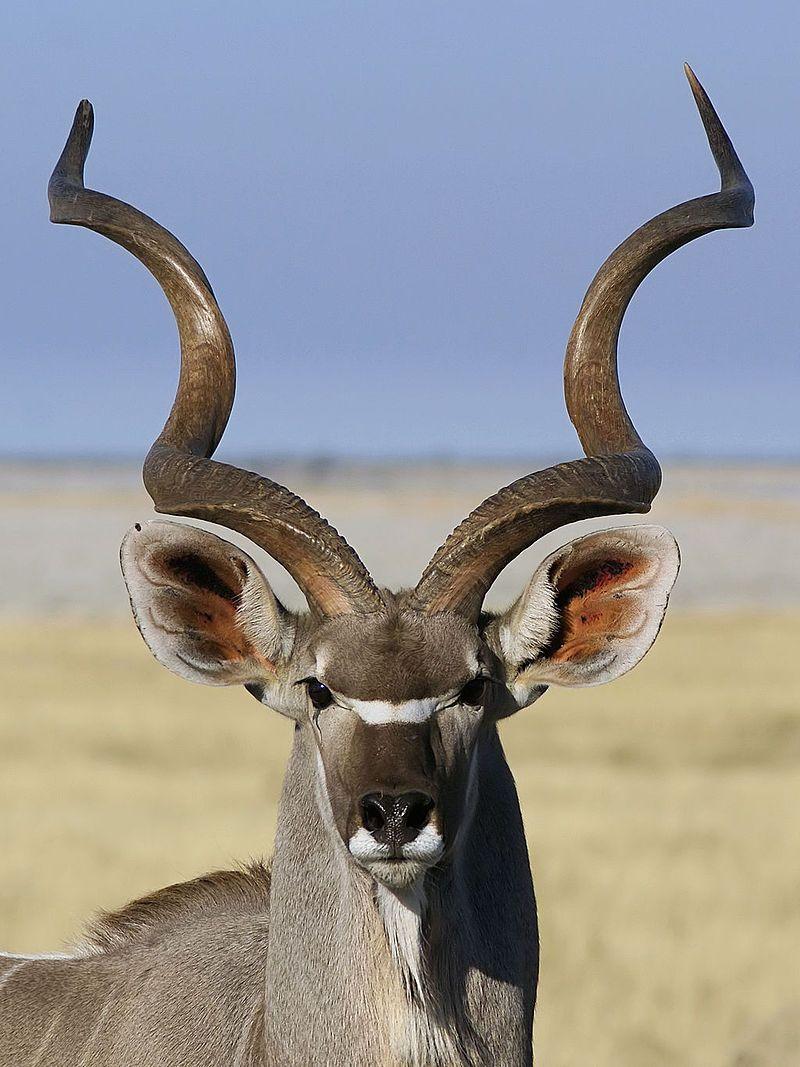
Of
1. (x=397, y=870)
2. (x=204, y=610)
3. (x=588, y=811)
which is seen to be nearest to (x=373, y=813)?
(x=397, y=870)

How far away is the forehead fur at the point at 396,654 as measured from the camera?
570 centimetres

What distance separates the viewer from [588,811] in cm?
2011

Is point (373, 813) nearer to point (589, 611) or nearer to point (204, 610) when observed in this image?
point (204, 610)

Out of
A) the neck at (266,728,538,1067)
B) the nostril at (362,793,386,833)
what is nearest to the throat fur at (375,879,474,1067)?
the neck at (266,728,538,1067)

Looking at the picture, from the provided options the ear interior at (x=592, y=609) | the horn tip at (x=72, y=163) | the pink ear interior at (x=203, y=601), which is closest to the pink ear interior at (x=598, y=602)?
the ear interior at (x=592, y=609)

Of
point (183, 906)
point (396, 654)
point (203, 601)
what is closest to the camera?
point (396, 654)

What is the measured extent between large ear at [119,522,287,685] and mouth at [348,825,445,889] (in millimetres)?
915

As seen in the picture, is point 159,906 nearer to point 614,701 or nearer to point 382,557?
point 614,701

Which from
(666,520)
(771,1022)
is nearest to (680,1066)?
(771,1022)

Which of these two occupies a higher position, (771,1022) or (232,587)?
(232,587)

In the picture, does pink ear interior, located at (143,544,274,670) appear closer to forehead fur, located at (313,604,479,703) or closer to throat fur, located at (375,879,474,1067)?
forehead fur, located at (313,604,479,703)

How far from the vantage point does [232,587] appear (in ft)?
20.4

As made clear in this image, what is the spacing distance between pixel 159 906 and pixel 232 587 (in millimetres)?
1952

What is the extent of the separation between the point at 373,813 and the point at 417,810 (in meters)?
0.12
